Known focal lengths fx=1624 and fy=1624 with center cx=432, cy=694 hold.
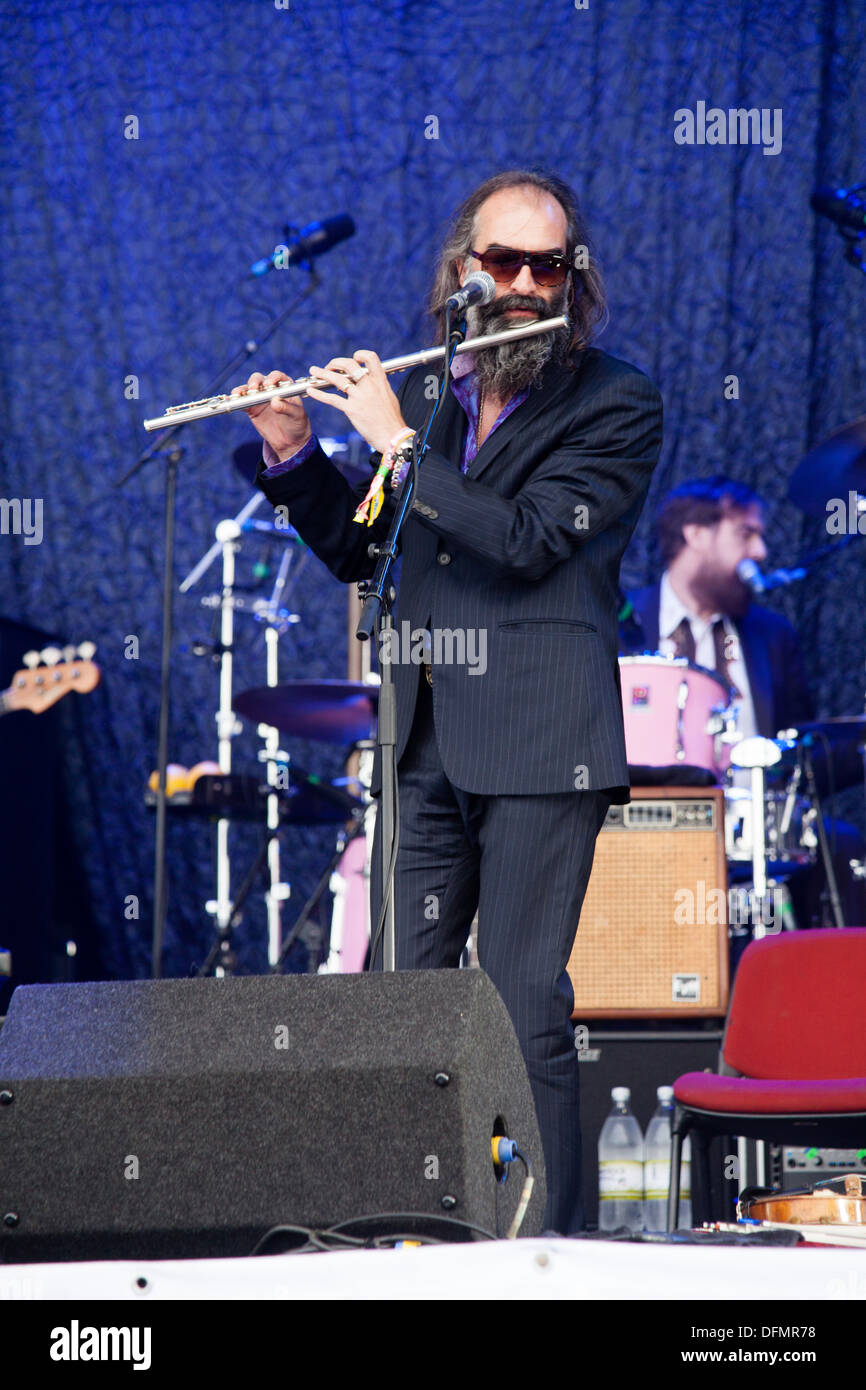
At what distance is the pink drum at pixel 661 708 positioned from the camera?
406cm

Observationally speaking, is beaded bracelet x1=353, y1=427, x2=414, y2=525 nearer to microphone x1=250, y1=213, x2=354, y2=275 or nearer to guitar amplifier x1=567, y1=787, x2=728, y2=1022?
guitar amplifier x1=567, y1=787, x2=728, y2=1022

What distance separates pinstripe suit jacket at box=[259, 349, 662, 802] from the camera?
2.03m

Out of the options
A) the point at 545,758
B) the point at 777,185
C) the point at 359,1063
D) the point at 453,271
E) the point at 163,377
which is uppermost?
the point at 777,185

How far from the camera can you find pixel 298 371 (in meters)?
5.29

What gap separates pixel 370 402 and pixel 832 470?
2.65m

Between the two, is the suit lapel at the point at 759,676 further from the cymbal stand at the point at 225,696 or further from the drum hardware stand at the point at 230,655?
the cymbal stand at the point at 225,696

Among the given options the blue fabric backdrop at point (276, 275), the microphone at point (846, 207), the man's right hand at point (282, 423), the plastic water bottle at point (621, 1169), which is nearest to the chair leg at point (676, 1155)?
the plastic water bottle at point (621, 1169)

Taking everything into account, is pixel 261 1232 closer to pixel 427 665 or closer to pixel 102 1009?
pixel 102 1009

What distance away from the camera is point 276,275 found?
17.4 feet

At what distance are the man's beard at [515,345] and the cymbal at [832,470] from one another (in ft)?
7.23

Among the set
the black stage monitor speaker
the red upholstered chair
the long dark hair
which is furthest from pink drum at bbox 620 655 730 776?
the black stage monitor speaker

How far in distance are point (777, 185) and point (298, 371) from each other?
1.63 meters

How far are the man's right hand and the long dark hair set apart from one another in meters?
0.25

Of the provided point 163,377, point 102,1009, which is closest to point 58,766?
point 163,377
